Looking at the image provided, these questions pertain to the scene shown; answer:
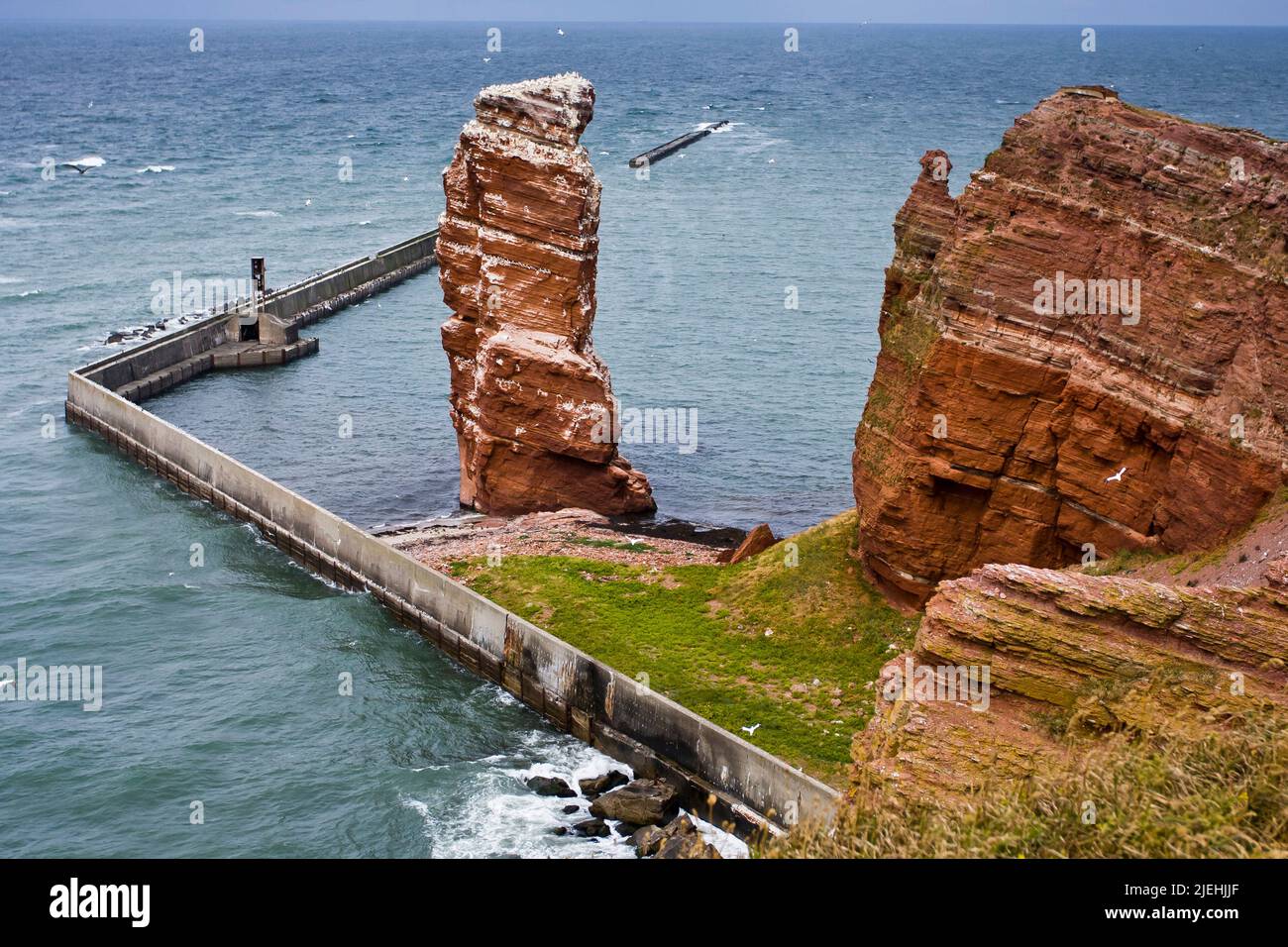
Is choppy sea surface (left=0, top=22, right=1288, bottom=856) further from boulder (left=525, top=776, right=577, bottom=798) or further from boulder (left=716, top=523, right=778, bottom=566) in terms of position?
boulder (left=716, top=523, right=778, bottom=566)

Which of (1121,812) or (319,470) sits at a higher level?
(1121,812)

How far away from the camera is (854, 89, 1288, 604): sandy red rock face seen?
31953 mm

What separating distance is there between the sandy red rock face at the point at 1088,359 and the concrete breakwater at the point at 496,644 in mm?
7871

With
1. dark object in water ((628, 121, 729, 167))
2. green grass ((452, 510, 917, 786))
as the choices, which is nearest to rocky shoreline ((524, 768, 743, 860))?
green grass ((452, 510, 917, 786))

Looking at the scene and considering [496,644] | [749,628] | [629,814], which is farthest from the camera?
[496,644]

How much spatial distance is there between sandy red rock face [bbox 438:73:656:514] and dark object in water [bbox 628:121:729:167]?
97147 millimetres

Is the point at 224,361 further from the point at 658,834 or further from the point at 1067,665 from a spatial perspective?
the point at 1067,665

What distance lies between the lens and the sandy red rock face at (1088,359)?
32.0 metres

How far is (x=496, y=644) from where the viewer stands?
4222cm

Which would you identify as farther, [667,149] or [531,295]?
[667,149]

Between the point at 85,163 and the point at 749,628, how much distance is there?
13024cm

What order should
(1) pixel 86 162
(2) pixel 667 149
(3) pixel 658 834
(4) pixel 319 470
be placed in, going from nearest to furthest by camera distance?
(3) pixel 658 834 < (4) pixel 319 470 < (1) pixel 86 162 < (2) pixel 667 149

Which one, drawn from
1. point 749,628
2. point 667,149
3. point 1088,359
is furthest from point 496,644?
point 667,149

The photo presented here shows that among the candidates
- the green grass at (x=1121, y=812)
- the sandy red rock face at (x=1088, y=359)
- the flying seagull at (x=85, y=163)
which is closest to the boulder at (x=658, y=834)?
the sandy red rock face at (x=1088, y=359)
